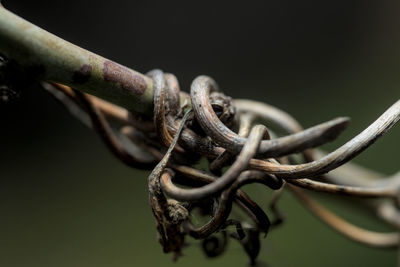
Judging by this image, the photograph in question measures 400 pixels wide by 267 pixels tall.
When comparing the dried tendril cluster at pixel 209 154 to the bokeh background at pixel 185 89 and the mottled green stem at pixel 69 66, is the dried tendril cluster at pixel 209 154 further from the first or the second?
the bokeh background at pixel 185 89

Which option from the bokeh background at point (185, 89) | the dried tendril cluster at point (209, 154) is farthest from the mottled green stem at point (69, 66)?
the bokeh background at point (185, 89)

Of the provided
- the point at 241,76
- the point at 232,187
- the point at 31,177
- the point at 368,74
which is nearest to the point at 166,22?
the point at 241,76

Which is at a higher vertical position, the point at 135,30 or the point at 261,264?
the point at 135,30

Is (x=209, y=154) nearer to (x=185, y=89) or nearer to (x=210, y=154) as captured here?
(x=210, y=154)

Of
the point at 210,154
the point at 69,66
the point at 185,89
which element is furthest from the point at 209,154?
the point at 185,89

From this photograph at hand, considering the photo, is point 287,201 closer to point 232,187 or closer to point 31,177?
point 31,177

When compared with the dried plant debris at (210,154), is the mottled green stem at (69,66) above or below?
above
